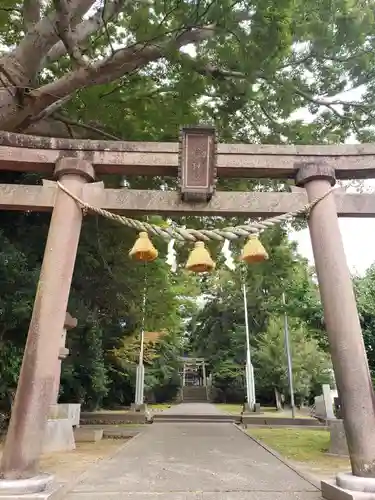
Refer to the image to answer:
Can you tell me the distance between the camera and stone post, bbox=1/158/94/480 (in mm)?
4238

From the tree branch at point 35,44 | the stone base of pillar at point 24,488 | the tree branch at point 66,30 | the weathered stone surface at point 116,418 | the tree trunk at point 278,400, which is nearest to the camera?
the stone base of pillar at point 24,488

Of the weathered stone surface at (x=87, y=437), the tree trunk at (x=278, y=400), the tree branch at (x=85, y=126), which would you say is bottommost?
the weathered stone surface at (x=87, y=437)

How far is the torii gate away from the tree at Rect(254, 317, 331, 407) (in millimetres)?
18476

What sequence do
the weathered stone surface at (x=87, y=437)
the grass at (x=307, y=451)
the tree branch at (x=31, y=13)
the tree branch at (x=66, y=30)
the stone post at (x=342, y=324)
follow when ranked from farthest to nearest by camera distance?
1. the weathered stone surface at (x=87, y=437)
2. the tree branch at (x=31, y=13)
3. the grass at (x=307, y=451)
4. the tree branch at (x=66, y=30)
5. the stone post at (x=342, y=324)

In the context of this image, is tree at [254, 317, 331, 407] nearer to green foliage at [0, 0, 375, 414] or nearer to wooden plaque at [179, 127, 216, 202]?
green foliage at [0, 0, 375, 414]

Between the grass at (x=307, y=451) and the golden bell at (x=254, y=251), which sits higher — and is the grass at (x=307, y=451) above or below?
below

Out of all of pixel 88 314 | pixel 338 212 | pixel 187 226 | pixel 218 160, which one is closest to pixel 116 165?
pixel 218 160

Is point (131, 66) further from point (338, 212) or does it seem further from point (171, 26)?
point (338, 212)

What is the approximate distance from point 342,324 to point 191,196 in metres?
2.50

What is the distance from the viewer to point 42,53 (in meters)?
8.31

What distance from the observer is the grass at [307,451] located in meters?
→ 6.75

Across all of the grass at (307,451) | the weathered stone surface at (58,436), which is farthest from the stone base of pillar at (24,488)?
the weathered stone surface at (58,436)

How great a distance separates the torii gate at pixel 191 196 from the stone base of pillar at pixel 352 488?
2.50ft

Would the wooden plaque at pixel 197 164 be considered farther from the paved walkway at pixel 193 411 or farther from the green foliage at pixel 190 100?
the paved walkway at pixel 193 411
